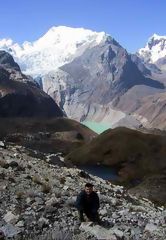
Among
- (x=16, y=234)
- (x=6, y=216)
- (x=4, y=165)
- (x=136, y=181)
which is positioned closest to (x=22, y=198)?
(x=6, y=216)

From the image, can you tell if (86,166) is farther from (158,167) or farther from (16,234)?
(16,234)

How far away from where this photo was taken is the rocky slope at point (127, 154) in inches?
5630

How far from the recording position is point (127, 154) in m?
157

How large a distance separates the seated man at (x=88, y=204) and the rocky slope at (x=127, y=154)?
357ft

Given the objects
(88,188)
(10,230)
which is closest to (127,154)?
(88,188)

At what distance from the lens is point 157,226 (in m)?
24.1

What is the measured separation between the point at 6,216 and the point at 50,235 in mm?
2946

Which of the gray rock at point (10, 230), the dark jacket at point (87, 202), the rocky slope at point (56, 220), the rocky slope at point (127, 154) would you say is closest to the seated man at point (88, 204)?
the dark jacket at point (87, 202)

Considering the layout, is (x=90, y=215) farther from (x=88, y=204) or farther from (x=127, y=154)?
(x=127, y=154)

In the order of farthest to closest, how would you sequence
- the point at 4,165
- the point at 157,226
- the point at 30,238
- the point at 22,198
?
1. the point at 4,165
2. the point at 22,198
3. the point at 157,226
4. the point at 30,238

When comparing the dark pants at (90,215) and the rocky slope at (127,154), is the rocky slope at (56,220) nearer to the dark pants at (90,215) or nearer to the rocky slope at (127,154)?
the dark pants at (90,215)

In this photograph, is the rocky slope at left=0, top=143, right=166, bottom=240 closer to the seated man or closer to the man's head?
the seated man

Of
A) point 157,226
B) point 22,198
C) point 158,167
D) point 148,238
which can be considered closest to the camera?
point 148,238

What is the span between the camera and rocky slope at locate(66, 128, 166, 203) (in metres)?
143
